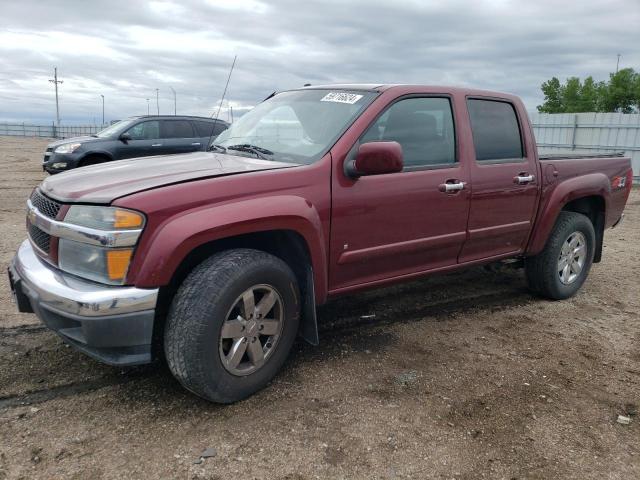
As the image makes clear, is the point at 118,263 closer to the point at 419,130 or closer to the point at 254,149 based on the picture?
the point at 254,149

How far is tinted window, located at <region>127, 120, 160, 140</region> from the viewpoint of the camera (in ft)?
36.5

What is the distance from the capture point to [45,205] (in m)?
3.03

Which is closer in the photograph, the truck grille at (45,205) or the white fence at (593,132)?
the truck grille at (45,205)

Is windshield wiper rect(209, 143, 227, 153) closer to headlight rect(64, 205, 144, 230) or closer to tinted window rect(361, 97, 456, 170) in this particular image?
tinted window rect(361, 97, 456, 170)

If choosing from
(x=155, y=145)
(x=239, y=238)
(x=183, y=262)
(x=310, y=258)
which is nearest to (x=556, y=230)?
(x=310, y=258)

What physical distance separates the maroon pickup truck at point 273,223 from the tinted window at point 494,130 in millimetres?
16

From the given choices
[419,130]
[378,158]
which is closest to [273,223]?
[378,158]

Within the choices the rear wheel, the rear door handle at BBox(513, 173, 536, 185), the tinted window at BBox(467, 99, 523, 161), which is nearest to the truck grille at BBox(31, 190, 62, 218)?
the tinted window at BBox(467, 99, 523, 161)

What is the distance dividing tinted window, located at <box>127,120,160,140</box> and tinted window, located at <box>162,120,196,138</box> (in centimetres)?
16

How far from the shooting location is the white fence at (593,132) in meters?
16.2

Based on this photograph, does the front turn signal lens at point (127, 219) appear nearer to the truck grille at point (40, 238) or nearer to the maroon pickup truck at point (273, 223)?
the maroon pickup truck at point (273, 223)

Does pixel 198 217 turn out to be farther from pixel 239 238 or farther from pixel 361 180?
pixel 361 180

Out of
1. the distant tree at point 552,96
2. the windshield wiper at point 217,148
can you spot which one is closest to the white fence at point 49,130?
the distant tree at point 552,96

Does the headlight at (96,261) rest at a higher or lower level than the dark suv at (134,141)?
lower
